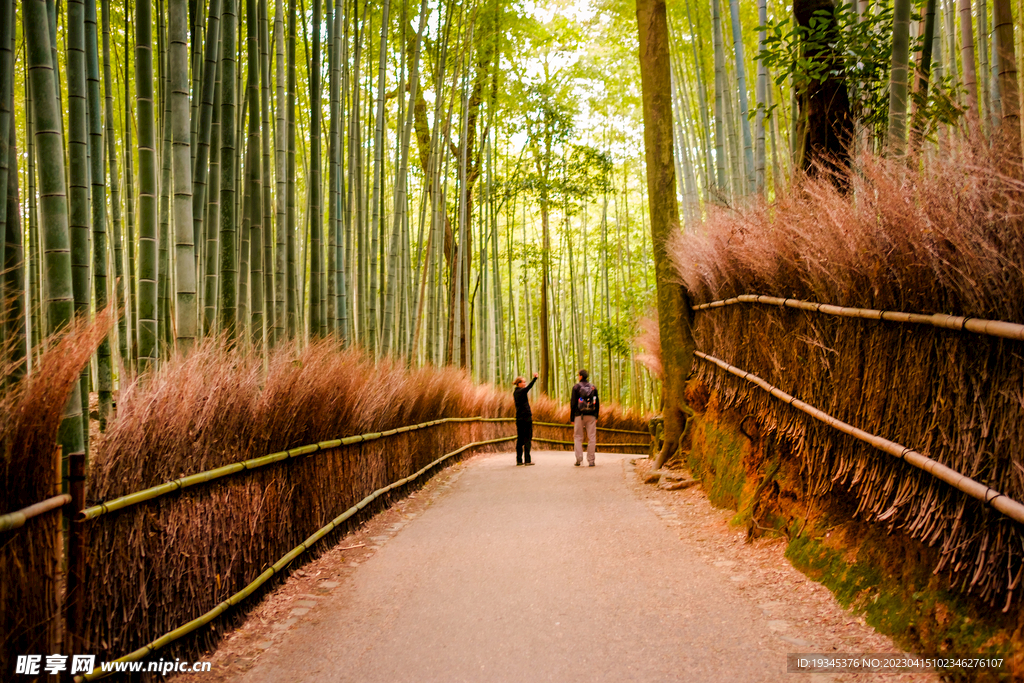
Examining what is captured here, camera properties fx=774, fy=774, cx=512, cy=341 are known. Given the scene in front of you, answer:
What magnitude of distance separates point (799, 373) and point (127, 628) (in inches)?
130

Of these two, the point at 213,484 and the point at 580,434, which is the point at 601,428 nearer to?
the point at 580,434

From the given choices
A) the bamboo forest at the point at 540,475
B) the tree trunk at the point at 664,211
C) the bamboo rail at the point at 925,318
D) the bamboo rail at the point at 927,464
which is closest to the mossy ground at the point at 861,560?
the bamboo forest at the point at 540,475

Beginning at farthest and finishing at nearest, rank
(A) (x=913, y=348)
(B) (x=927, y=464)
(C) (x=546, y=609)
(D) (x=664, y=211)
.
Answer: (D) (x=664, y=211)
(C) (x=546, y=609)
(A) (x=913, y=348)
(B) (x=927, y=464)

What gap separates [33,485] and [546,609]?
2.12 metres

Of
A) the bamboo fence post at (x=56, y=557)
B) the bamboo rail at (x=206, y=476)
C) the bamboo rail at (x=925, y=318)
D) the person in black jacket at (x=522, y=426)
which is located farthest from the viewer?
the person in black jacket at (x=522, y=426)

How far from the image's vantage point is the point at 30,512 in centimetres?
197

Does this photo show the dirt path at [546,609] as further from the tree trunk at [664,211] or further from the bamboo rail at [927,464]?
the tree trunk at [664,211]

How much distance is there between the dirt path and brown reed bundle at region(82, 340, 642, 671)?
29 cm

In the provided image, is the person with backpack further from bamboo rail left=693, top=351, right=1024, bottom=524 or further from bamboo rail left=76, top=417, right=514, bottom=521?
bamboo rail left=693, top=351, right=1024, bottom=524

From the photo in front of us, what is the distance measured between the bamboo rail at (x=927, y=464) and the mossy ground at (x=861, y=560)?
0.93 feet

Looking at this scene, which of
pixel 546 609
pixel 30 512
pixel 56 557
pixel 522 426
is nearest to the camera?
pixel 30 512

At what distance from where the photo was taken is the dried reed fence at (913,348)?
228 centimetres

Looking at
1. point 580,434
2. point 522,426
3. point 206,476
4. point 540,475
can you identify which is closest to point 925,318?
point 206,476

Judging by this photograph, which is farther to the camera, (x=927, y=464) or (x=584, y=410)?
(x=584, y=410)
